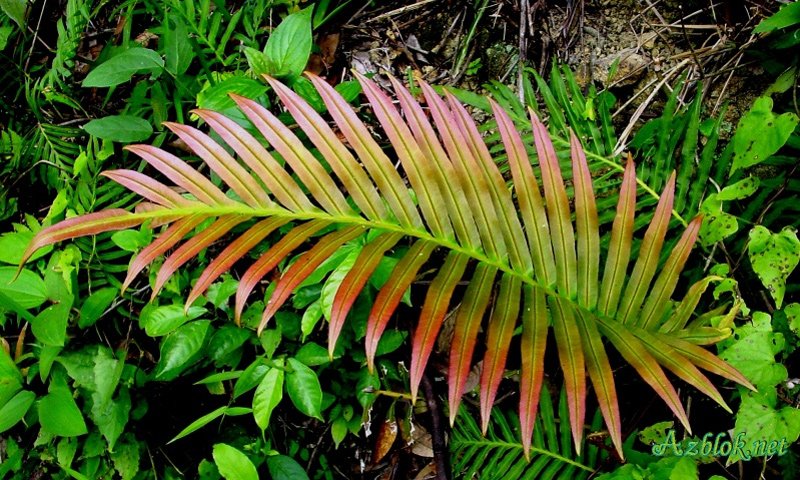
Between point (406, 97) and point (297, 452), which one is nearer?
point (406, 97)

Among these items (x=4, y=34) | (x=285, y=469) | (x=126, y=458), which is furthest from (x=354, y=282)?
(x=4, y=34)

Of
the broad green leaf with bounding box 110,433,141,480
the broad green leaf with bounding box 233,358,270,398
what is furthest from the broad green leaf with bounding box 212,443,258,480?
the broad green leaf with bounding box 110,433,141,480

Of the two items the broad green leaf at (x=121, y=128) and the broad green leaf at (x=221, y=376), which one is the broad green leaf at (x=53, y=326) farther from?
the broad green leaf at (x=121, y=128)

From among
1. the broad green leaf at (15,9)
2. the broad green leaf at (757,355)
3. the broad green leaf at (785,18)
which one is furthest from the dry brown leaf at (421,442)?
the broad green leaf at (15,9)

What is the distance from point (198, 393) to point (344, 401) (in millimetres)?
480

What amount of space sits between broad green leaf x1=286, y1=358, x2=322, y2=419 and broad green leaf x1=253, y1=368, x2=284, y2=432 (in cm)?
3

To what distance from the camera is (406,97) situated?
1.40 meters

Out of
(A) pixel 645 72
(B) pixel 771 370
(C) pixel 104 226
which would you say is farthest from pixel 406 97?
(A) pixel 645 72

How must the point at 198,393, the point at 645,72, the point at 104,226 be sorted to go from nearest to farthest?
the point at 104,226 → the point at 198,393 → the point at 645,72

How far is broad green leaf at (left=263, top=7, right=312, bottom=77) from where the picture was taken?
1879 mm

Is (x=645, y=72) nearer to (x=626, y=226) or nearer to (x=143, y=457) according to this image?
(x=626, y=226)

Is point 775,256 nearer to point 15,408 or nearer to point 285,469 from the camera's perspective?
point 285,469

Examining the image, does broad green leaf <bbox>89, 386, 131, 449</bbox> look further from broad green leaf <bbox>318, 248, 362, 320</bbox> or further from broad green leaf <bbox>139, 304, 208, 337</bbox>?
broad green leaf <bbox>318, 248, 362, 320</bbox>

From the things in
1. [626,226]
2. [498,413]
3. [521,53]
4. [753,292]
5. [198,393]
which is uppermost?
[521,53]
